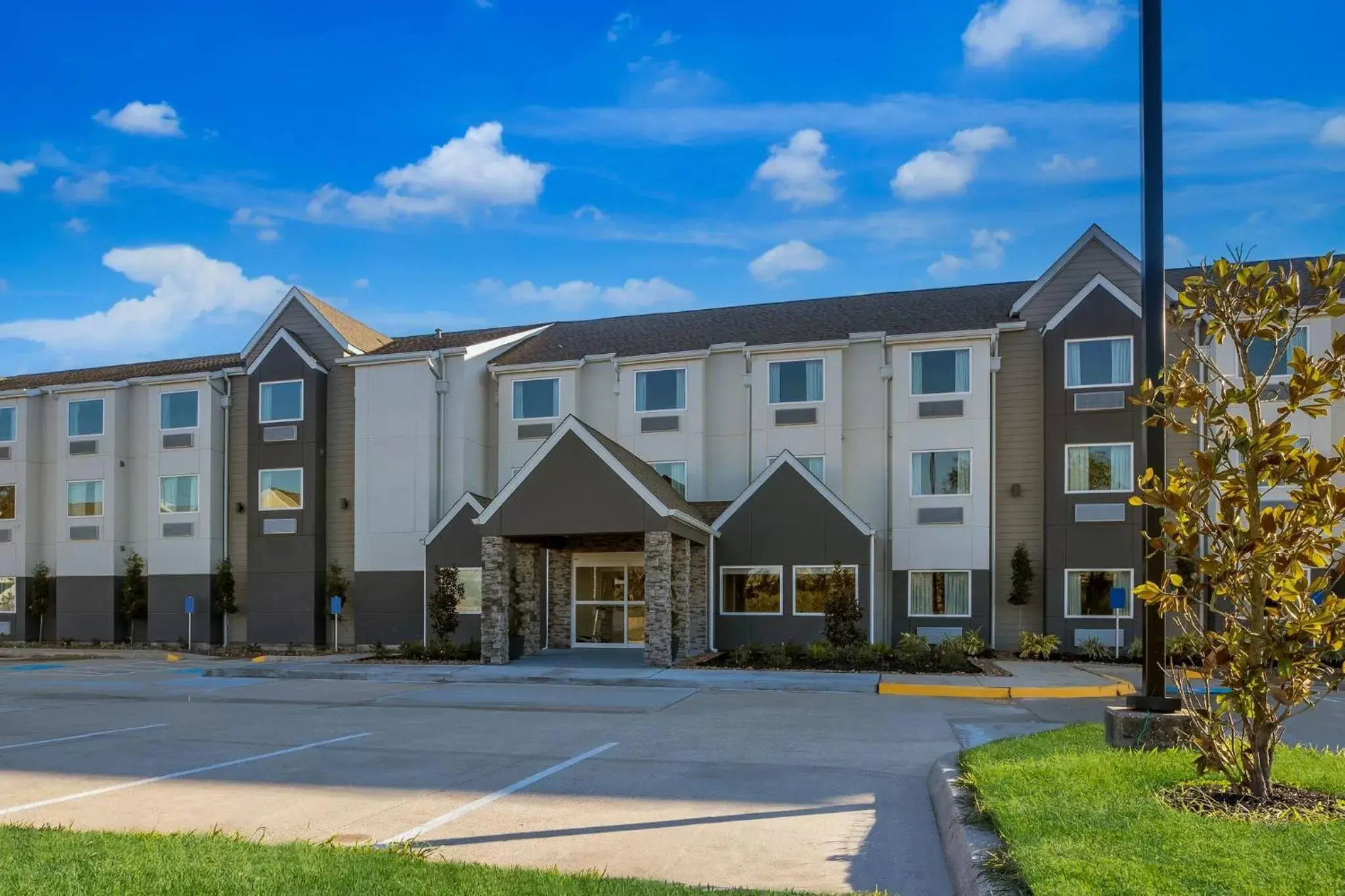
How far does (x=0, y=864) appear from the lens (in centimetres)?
641

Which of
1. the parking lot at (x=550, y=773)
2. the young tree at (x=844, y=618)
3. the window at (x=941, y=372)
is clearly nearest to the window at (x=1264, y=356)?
the window at (x=941, y=372)

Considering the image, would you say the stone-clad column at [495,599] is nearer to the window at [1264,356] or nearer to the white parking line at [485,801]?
the white parking line at [485,801]

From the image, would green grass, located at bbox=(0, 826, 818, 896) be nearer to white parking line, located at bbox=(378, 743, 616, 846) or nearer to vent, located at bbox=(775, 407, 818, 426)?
white parking line, located at bbox=(378, 743, 616, 846)

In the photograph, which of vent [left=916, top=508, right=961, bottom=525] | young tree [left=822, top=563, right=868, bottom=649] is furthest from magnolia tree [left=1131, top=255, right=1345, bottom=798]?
vent [left=916, top=508, right=961, bottom=525]

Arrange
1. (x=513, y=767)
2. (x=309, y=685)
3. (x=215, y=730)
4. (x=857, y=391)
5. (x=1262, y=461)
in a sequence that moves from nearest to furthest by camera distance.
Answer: (x=1262, y=461)
(x=513, y=767)
(x=215, y=730)
(x=309, y=685)
(x=857, y=391)

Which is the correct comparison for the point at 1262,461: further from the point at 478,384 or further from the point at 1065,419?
the point at 478,384

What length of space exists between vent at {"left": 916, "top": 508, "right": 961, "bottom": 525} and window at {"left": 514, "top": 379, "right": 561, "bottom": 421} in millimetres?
10158

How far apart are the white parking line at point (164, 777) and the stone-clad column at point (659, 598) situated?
33.4ft

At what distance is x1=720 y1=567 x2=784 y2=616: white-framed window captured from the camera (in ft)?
86.5

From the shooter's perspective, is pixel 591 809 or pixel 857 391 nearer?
pixel 591 809

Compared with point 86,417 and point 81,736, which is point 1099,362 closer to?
point 81,736

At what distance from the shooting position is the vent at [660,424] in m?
28.9

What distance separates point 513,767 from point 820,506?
16.0 m

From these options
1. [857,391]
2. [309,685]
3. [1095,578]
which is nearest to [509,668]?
[309,685]
